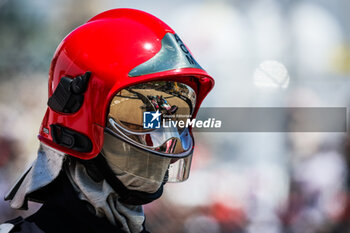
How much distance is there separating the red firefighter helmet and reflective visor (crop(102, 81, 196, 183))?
0.20 feet

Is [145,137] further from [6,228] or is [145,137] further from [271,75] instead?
[271,75]

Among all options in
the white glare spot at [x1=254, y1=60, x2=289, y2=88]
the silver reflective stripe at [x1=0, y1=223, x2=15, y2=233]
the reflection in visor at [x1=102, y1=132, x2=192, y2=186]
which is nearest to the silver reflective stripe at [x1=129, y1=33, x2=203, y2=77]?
the reflection in visor at [x1=102, y1=132, x2=192, y2=186]

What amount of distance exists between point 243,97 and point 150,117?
214 cm

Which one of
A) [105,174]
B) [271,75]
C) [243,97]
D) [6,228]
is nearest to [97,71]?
[105,174]

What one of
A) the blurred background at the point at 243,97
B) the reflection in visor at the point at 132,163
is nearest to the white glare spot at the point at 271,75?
the blurred background at the point at 243,97

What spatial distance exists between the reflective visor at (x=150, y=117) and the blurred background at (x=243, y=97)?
5.99 ft

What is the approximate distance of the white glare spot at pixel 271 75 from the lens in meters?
3.34

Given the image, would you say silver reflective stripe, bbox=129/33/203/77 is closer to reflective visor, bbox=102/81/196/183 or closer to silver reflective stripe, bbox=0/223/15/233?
reflective visor, bbox=102/81/196/183

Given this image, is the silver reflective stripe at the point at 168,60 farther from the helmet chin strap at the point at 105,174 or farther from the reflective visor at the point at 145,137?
the helmet chin strap at the point at 105,174

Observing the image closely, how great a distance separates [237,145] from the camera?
336 centimetres

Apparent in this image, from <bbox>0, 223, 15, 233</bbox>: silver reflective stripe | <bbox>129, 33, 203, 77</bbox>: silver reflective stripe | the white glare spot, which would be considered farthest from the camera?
the white glare spot

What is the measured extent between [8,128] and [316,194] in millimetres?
2875

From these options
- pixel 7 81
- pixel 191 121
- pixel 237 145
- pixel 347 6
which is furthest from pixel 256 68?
pixel 7 81

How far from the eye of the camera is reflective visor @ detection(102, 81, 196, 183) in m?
1.28
